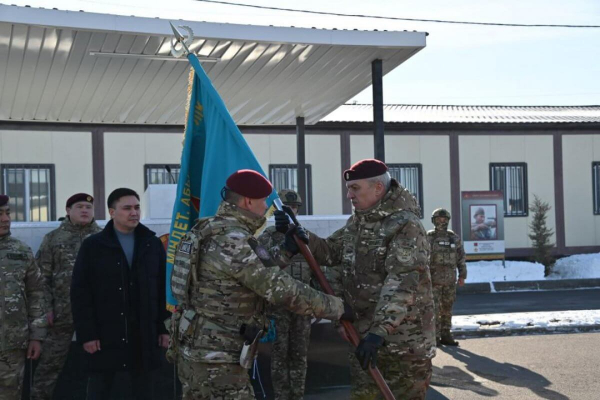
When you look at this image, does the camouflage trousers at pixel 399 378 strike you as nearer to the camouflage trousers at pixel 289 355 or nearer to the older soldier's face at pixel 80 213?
the camouflage trousers at pixel 289 355

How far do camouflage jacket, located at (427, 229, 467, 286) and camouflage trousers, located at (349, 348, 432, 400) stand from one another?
6684mm

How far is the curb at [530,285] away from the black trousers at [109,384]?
1555 cm

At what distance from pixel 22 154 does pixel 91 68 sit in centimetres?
1107

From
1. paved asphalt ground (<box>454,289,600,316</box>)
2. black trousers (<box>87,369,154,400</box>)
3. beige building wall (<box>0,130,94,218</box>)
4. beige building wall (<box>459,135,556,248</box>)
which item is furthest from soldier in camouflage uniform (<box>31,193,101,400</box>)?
beige building wall (<box>459,135,556,248</box>)

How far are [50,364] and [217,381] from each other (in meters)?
3.29

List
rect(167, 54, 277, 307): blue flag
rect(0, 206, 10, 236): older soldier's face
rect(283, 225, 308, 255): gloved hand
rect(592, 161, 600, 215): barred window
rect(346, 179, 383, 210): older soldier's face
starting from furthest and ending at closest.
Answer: rect(592, 161, 600, 215): barred window → rect(0, 206, 10, 236): older soldier's face → rect(167, 54, 277, 307): blue flag → rect(346, 179, 383, 210): older soldier's face → rect(283, 225, 308, 255): gloved hand

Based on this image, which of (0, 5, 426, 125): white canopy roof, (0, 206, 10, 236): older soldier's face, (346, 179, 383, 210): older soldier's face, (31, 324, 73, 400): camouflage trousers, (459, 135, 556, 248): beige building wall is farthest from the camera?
(459, 135, 556, 248): beige building wall

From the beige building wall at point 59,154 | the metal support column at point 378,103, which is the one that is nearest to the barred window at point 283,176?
the beige building wall at point 59,154

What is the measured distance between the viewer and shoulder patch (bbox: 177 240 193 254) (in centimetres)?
449

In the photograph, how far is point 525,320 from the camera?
1315 cm

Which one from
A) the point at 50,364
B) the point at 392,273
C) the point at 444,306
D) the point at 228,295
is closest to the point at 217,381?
the point at 228,295

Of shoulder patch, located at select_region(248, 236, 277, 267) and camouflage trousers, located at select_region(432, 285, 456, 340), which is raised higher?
shoulder patch, located at select_region(248, 236, 277, 267)

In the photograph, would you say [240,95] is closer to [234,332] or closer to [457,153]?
[234,332]

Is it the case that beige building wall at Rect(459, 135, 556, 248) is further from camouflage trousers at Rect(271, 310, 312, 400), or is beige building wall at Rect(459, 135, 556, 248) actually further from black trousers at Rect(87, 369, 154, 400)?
black trousers at Rect(87, 369, 154, 400)
